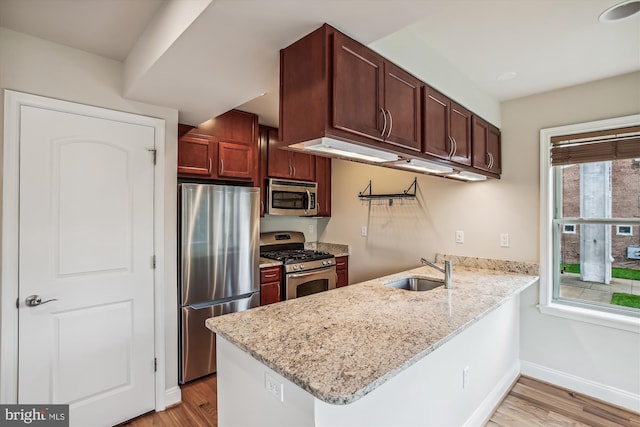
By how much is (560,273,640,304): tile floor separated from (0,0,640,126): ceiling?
63.5 inches

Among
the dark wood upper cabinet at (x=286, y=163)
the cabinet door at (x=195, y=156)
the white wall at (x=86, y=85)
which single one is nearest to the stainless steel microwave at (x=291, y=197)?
the dark wood upper cabinet at (x=286, y=163)

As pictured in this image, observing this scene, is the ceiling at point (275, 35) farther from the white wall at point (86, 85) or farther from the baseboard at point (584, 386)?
the baseboard at point (584, 386)

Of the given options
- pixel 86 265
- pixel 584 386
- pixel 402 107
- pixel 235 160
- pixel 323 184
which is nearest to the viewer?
pixel 402 107

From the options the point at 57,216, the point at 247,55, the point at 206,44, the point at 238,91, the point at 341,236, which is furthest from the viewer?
the point at 341,236

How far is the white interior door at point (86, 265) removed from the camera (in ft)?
5.94

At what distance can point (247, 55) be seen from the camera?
1571 millimetres

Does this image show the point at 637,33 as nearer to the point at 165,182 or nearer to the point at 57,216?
A: the point at 165,182

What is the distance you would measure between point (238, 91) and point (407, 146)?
1122mm

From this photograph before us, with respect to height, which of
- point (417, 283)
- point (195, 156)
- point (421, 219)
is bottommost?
point (417, 283)

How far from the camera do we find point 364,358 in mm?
1129

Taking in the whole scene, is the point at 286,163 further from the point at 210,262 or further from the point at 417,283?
the point at 417,283

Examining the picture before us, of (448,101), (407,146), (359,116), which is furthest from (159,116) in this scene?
(448,101)

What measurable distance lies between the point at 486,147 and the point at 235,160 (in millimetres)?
2316

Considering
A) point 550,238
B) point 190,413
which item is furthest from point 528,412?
point 190,413
